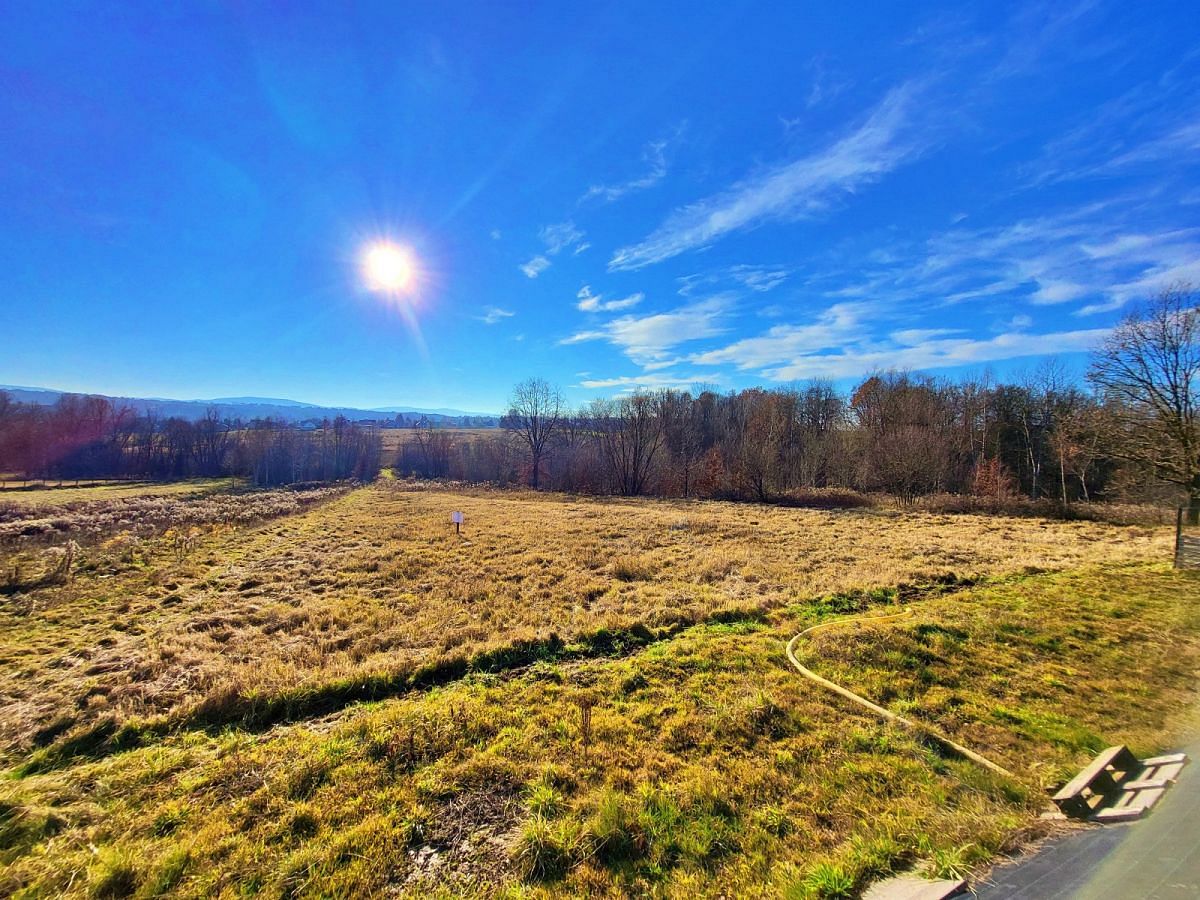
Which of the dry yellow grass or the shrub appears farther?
the dry yellow grass

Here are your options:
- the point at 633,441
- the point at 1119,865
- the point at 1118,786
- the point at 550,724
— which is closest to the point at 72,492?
the point at 633,441

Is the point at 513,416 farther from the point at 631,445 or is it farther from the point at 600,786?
the point at 600,786

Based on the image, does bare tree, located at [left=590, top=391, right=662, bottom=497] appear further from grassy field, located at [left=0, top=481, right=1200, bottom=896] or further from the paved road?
the paved road

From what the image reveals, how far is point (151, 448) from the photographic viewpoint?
63000mm

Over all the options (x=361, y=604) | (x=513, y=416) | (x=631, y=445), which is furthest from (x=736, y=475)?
(x=361, y=604)

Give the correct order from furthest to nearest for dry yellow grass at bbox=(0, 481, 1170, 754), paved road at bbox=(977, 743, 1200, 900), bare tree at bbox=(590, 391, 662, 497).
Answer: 1. bare tree at bbox=(590, 391, 662, 497)
2. dry yellow grass at bbox=(0, 481, 1170, 754)
3. paved road at bbox=(977, 743, 1200, 900)

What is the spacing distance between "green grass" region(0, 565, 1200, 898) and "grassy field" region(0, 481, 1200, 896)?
0.02 meters

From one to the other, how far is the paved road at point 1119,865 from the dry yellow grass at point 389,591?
16.8 feet

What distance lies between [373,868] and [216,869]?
3.35 ft

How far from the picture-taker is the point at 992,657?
588 centimetres

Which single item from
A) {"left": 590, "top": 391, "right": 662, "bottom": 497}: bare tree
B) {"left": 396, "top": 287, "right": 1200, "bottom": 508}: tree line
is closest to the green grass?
{"left": 396, "top": 287, "right": 1200, "bottom": 508}: tree line

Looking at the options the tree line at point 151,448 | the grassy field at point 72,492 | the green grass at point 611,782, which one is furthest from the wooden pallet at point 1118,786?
the tree line at point 151,448

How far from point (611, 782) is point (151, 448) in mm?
89838

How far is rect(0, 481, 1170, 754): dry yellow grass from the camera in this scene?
18.6 ft
